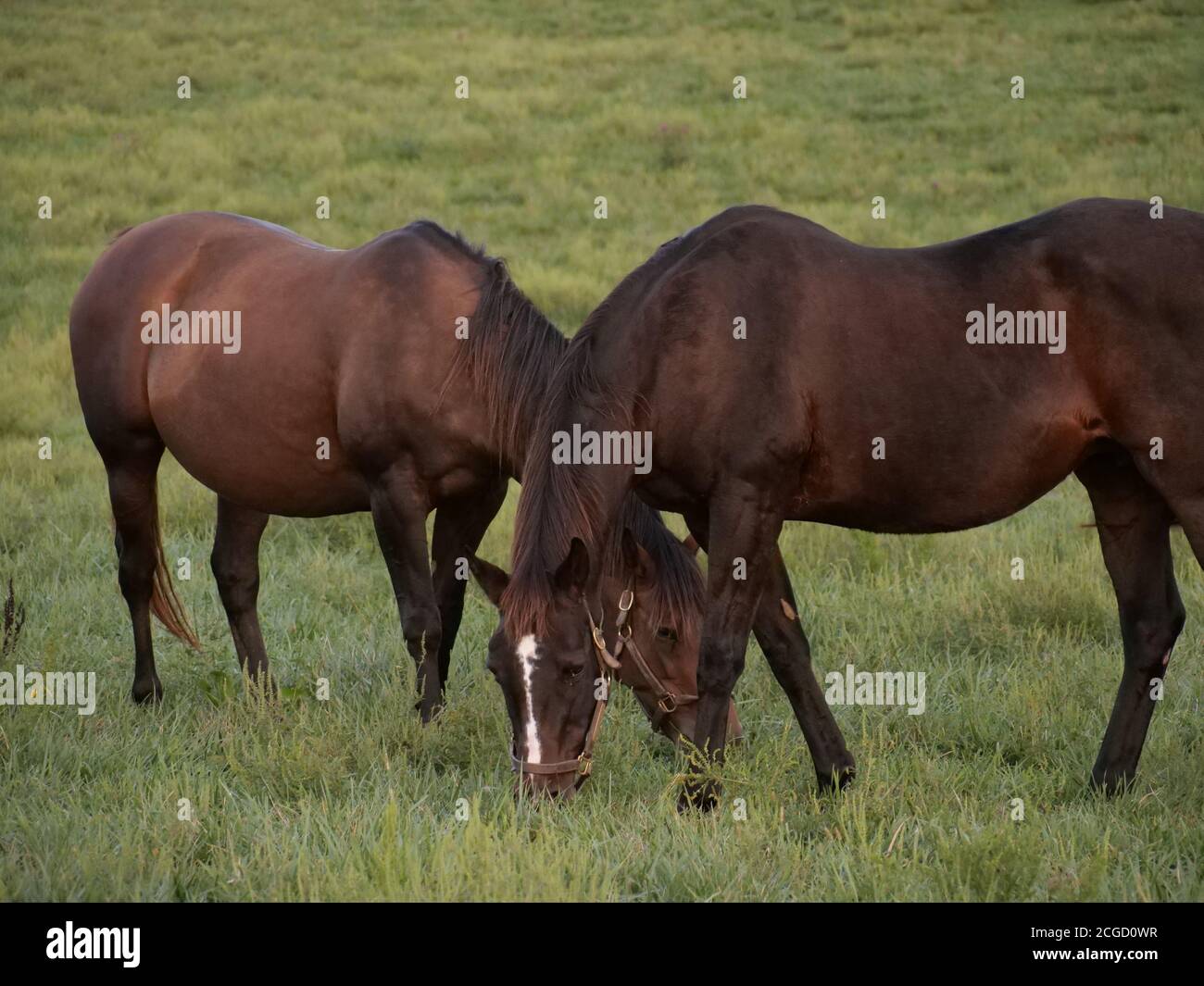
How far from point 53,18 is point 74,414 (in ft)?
41.2

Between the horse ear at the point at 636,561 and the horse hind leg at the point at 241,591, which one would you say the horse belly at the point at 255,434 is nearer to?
the horse hind leg at the point at 241,591

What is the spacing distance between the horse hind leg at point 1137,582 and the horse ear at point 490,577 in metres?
2.30

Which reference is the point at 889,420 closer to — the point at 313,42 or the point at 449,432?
the point at 449,432

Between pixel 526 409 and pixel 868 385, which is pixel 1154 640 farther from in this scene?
pixel 526 409

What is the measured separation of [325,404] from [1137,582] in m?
3.56

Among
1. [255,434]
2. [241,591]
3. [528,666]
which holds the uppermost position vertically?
[255,434]

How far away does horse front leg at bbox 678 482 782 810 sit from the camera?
4410mm

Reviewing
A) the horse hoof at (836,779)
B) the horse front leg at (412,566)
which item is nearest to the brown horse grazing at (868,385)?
the horse hoof at (836,779)

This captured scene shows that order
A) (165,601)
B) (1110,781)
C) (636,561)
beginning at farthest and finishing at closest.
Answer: (165,601), (636,561), (1110,781)

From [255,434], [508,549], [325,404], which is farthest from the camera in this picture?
[508,549]

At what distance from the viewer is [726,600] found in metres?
4.48

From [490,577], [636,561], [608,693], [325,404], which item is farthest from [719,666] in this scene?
[325,404]

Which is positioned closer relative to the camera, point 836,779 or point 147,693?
point 836,779
